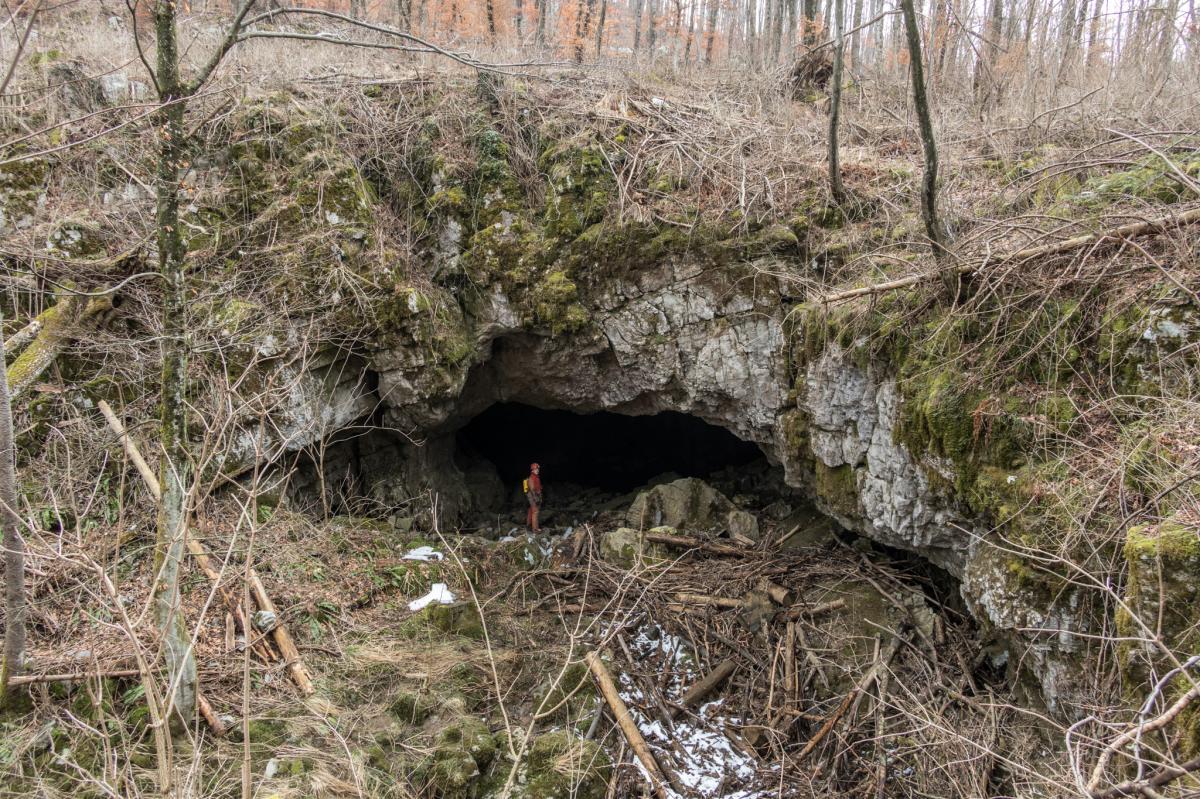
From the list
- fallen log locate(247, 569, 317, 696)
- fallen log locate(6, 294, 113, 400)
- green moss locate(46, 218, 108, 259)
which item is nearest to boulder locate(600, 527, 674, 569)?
fallen log locate(247, 569, 317, 696)

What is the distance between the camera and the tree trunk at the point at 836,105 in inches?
222

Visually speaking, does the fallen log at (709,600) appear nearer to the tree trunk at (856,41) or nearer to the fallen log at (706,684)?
the fallen log at (706,684)

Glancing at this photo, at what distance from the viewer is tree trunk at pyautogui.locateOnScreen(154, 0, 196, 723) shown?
328 cm

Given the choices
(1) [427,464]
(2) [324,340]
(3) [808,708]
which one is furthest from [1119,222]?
(1) [427,464]

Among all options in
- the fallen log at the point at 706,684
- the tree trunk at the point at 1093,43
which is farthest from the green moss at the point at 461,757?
the tree trunk at the point at 1093,43

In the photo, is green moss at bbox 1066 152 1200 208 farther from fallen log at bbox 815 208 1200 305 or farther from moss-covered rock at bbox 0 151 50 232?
moss-covered rock at bbox 0 151 50 232

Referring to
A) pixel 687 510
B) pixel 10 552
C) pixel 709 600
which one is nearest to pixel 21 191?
pixel 10 552

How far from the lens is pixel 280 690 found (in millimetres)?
4414

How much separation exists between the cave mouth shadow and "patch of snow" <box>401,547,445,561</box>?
3648 millimetres

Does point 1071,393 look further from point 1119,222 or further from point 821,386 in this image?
point 821,386

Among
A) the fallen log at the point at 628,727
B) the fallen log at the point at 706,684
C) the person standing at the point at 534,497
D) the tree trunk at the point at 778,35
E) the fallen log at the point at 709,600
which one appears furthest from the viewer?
the tree trunk at the point at 778,35

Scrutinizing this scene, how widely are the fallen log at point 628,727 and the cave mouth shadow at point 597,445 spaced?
529 centimetres

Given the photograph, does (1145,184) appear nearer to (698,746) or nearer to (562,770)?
(698,746)

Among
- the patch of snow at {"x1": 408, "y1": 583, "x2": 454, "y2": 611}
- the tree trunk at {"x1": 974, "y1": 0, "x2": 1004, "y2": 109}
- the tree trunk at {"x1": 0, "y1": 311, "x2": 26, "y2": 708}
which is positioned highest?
the tree trunk at {"x1": 974, "y1": 0, "x2": 1004, "y2": 109}
